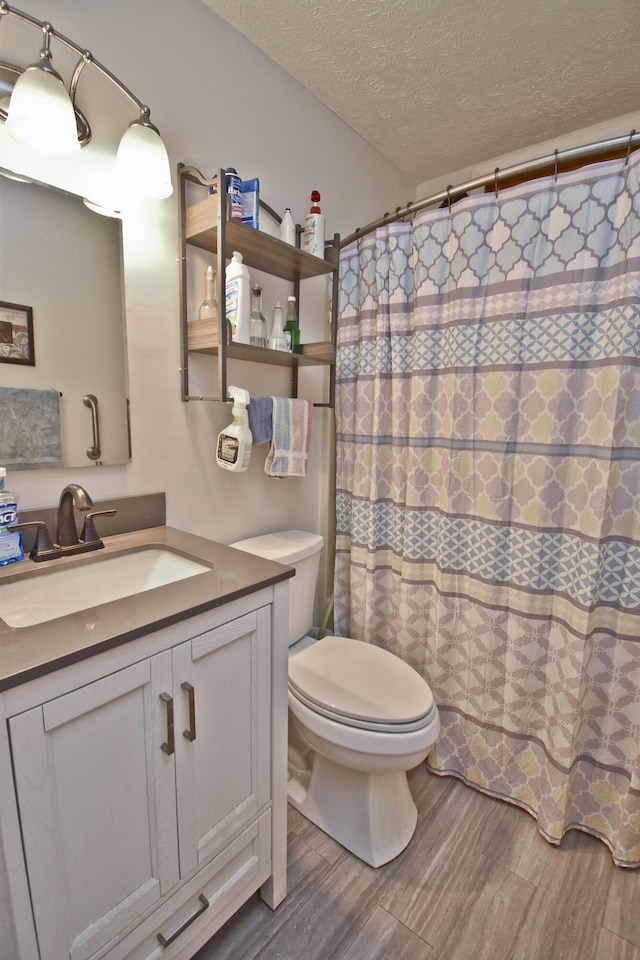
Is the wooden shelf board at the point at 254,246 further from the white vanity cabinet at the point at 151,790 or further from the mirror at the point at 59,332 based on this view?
the white vanity cabinet at the point at 151,790

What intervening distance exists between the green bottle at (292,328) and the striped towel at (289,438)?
22 cm

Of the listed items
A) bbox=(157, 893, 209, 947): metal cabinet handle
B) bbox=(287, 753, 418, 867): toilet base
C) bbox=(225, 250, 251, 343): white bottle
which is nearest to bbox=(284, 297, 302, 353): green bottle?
bbox=(225, 250, 251, 343): white bottle

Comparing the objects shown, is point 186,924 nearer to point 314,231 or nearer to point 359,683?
point 359,683

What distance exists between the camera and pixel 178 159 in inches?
49.0

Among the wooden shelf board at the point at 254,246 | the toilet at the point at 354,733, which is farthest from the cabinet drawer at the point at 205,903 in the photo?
the wooden shelf board at the point at 254,246

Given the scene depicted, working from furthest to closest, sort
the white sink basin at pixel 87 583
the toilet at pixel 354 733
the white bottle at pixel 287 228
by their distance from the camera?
1. the white bottle at pixel 287 228
2. the toilet at pixel 354 733
3. the white sink basin at pixel 87 583

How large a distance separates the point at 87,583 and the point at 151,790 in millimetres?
484

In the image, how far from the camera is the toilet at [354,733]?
116cm

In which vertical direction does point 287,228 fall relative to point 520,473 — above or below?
above

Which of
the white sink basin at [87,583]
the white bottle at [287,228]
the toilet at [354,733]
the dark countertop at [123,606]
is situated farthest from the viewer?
the white bottle at [287,228]

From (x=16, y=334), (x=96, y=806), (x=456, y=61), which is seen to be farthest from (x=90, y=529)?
(x=456, y=61)

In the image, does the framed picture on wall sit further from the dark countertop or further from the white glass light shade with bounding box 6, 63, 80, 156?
the dark countertop

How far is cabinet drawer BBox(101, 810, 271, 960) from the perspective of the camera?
2.74 ft

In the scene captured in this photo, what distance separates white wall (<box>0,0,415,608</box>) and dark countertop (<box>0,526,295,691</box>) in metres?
0.18
